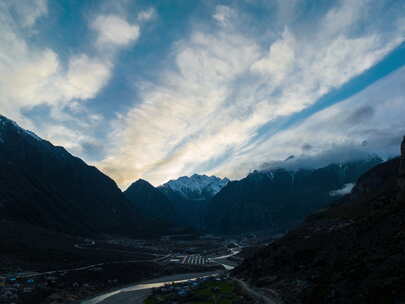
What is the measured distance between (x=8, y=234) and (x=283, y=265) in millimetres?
135718

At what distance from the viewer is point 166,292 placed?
94.6 metres

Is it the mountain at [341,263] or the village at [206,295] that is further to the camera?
the village at [206,295]

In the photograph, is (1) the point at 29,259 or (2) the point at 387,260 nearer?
(2) the point at 387,260

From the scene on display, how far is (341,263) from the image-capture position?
51688 mm

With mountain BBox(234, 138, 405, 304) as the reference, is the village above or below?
below

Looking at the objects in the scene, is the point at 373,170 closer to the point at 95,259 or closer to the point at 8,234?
the point at 95,259

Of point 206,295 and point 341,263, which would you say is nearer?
point 341,263

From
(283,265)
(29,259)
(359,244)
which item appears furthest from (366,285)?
(29,259)

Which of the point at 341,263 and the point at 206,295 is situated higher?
the point at 341,263

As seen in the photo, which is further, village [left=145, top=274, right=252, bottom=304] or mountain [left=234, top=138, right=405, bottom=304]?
village [left=145, top=274, right=252, bottom=304]

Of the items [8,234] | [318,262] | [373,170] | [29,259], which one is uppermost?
[373,170]

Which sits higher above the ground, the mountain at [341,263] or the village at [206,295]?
the mountain at [341,263]

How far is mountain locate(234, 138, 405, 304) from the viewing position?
117 ft

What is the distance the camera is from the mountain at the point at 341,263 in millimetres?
35625
